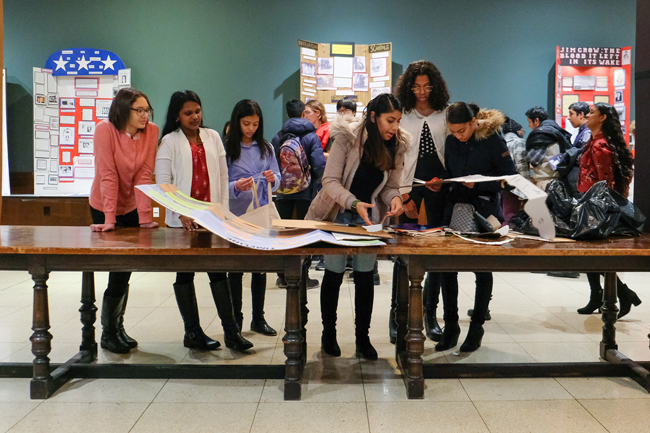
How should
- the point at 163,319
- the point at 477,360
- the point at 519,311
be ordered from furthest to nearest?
the point at 519,311 → the point at 163,319 → the point at 477,360

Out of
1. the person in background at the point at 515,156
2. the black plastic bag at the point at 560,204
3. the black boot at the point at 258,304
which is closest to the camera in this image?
the black plastic bag at the point at 560,204

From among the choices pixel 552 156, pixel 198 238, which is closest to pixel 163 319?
pixel 198 238

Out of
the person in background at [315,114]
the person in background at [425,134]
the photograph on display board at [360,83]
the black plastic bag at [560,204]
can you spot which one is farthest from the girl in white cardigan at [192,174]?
the photograph on display board at [360,83]

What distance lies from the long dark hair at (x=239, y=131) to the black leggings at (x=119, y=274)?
2.12 feet

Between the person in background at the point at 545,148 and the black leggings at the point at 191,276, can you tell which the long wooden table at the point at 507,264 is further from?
the person in background at the point at 545,148

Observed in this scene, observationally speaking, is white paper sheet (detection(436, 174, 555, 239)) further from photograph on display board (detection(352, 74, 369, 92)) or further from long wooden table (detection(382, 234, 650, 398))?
photograph on display board (detection(352, 74, 369, 92))

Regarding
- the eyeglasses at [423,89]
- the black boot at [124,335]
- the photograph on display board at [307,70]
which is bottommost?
the black boot at [124,335]

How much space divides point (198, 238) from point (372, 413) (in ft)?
3.34

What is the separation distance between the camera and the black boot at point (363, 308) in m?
2.42

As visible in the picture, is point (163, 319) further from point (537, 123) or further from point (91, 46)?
point (91, 46)

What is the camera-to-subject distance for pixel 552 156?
178 inches

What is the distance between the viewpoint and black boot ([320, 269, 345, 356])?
2.44 m

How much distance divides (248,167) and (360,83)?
10.4 feet

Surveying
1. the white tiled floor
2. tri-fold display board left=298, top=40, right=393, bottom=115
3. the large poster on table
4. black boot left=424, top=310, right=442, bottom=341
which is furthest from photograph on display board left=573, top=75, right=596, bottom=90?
black boot left=424, top=310, right=442, bottom=341
